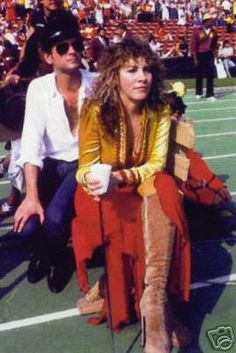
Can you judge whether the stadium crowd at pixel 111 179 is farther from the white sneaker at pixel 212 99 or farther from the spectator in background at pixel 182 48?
the spectator in background at pixel 182 48

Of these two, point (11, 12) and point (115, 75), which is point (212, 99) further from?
point (11, 12)

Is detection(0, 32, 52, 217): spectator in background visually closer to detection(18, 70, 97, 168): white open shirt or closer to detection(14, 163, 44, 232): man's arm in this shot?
detection(18, 70, 97, 168): white open shirt

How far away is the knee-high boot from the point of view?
3.19 metres

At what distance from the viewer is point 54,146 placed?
4.30m

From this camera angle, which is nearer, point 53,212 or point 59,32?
point 53,212

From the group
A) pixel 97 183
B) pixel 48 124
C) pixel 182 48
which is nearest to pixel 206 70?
pixel 48 124

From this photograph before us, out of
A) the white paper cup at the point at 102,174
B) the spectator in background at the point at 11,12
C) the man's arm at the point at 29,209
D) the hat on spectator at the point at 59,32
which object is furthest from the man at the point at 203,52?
the spectator in background at the point at 11,12

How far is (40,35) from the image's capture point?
446 cm

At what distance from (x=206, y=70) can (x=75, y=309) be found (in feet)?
36.8

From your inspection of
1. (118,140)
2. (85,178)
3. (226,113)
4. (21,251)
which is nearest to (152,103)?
(118,140)

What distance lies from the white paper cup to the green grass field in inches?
39.5

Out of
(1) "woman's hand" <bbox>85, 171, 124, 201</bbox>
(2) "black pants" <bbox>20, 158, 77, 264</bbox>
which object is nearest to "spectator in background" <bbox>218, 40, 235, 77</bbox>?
(2) "black pants" <bbox>20, 158, 77, 264</bbox>

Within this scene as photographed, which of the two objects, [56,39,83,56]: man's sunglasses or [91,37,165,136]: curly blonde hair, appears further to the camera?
[56,39,83,56]: man's sunglasses

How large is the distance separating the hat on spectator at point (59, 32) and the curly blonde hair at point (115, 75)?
59 centimetres
